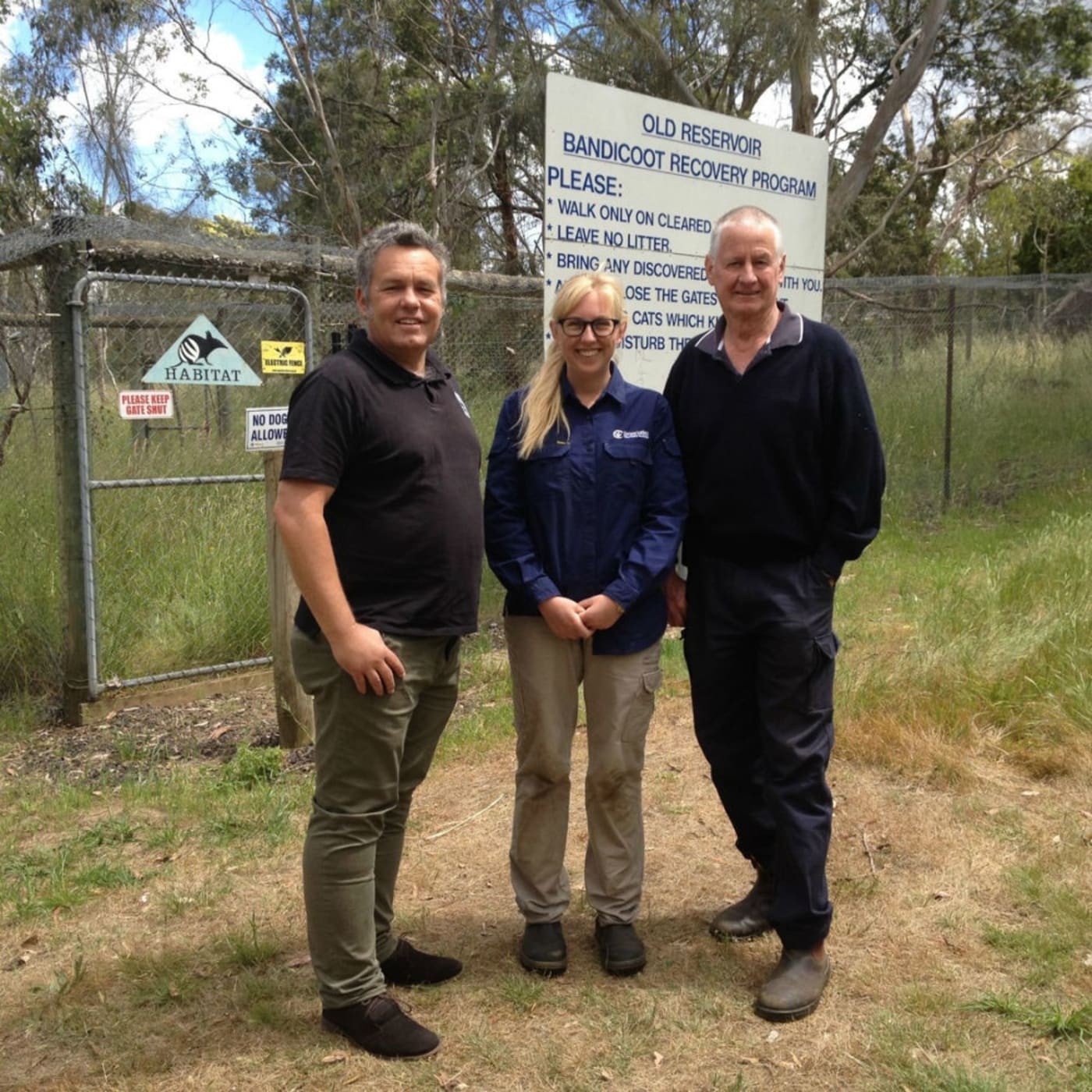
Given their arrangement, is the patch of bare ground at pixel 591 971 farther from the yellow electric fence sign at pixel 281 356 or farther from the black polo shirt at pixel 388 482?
the yellow electric fence sign at pixel 281 356

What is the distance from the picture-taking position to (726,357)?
299cm

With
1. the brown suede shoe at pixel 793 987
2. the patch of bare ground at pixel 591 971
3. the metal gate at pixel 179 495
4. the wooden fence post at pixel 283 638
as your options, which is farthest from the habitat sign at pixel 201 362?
the brown suede shoe at pixel 793 987

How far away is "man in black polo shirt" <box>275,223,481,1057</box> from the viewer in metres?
2.48

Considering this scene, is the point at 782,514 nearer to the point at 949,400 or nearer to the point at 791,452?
the point at 791,452

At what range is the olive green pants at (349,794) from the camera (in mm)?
2590

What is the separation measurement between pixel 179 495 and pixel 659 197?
122 inches

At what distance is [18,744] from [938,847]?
158 inches

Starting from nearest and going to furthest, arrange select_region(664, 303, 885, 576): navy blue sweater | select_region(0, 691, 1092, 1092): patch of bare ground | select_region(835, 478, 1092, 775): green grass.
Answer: select_region(0, 691, 1092, 1092): patch of bare ground, select_region(664, 303, 885, 576): navy blue sweater, select_region(835, 478, 1092, 775): green grass

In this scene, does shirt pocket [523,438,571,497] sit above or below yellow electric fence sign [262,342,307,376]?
below

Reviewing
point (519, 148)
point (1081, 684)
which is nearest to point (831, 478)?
point (1081, 684)

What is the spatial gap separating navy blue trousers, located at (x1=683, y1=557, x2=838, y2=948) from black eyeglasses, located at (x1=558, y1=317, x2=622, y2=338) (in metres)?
0.68

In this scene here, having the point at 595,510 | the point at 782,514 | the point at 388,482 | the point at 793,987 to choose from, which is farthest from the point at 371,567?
the point at 793,987

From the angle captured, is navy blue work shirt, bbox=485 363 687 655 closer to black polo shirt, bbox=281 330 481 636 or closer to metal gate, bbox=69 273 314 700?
black polo shirt, bbox=281 330 481 636

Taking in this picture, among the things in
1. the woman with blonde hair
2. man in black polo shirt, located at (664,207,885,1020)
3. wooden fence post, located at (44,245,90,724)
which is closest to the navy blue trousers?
man in black polo shirt, located at (664,207,885,1020)
